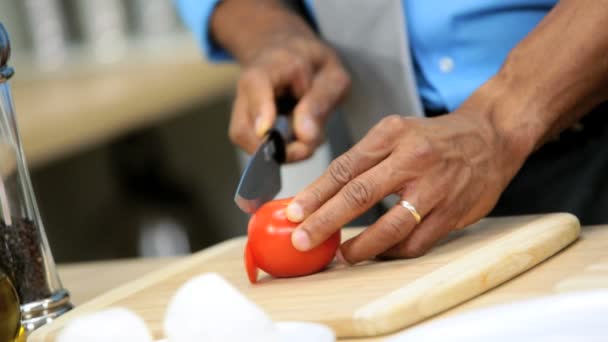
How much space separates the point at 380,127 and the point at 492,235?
157 millimetres

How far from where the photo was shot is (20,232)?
1082 mm

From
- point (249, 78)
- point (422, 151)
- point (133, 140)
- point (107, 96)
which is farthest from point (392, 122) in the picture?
point (133, 140)

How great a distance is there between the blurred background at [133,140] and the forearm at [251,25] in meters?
1.44

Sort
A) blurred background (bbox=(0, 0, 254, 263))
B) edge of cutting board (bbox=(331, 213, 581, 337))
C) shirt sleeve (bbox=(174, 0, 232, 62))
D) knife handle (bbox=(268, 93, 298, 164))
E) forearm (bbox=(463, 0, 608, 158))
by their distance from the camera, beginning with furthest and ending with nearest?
blurred background (bbox=(0, 0, 254, 263)) < shirt sleeve (bbox=(174, 0, 232, 62)) < knife handle (bbox=(268, 93, 298, 164)) < forearm (bbox=(463, 0, 608, 158)) < edge of cutting board (bbox=(331, 213, 581, 337))

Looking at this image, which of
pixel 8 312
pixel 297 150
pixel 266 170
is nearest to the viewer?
pixel 8 312

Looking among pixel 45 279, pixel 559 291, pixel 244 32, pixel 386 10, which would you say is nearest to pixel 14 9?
pixel 244 32

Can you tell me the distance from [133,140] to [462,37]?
259 centimetres

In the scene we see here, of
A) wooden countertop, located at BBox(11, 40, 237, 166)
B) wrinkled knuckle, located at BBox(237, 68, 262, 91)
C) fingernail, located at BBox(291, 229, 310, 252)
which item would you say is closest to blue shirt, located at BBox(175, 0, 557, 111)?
A: wrinkled knuckle, located at BBox(237, 68, 262, 91)

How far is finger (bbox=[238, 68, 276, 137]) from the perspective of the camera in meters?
1.39

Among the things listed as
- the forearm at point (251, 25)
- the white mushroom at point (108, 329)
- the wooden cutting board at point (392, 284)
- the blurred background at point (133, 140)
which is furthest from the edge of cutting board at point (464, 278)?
the blurred background at point (133, 140)

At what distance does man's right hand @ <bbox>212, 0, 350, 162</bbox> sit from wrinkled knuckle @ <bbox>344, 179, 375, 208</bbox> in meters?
0.31

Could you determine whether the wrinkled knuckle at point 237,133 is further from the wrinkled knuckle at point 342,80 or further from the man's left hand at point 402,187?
the man's left hand at point 402,187

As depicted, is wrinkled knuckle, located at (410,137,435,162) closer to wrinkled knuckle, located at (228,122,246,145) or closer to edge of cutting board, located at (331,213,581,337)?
edge of cutting board, located at (331,213,581,337)

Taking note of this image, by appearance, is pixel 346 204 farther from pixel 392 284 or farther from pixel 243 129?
pixel 243 129
